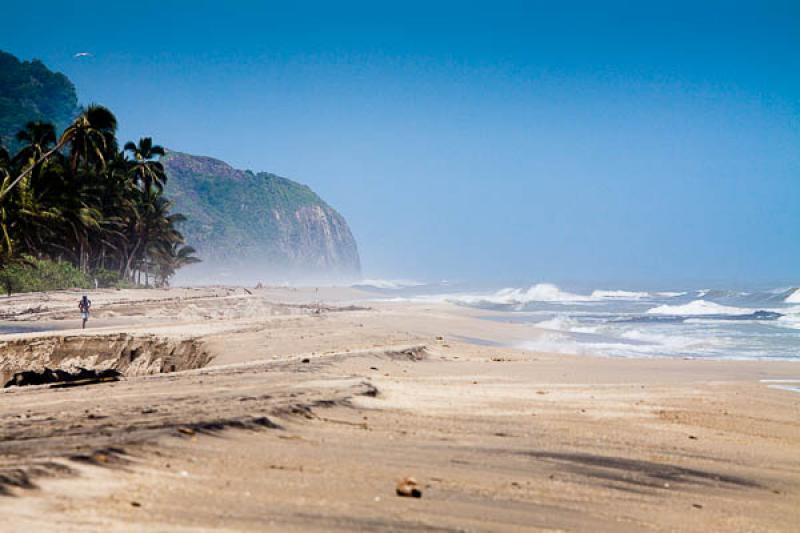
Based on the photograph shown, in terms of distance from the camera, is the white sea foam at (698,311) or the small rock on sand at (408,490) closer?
the small rock on sand at (408,490)

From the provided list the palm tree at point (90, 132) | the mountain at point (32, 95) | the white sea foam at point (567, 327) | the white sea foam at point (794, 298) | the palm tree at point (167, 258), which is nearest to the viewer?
the white sea foam at point (567, 327)

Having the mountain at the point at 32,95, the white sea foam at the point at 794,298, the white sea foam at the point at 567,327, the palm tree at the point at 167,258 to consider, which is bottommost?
the white sea foam at the point at 567,327

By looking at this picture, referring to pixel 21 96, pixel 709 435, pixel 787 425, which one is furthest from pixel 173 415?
pixel 21 96

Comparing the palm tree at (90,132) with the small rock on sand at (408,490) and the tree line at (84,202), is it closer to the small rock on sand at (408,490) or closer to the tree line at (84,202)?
the tree line at (84,202)

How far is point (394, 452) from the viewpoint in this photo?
469cm

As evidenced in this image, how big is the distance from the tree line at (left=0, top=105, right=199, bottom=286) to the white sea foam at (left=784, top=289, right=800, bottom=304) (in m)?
52.5

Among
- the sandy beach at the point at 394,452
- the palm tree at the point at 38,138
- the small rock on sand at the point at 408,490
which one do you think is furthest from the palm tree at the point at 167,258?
the small rock on sand at the point at 408,490

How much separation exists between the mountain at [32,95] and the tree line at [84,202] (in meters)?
76.1

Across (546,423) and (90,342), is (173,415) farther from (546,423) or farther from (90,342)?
(90,342)

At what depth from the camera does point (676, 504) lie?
4.14 m

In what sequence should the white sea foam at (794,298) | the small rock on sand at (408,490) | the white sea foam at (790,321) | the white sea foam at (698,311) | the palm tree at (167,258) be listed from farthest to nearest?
the palm tree at (167,258) → the white sea foam at (794,298) → the white sea foam at (698,311) → the white sea foam at (790,321) → the small rock on sand at (408,490)

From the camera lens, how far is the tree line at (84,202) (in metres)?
29.4

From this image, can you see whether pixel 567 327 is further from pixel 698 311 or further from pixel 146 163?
pixel 146 163

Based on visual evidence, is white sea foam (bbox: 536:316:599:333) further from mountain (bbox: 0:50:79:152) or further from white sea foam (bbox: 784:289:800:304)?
mountain (bbox: 0:50:79:152)
